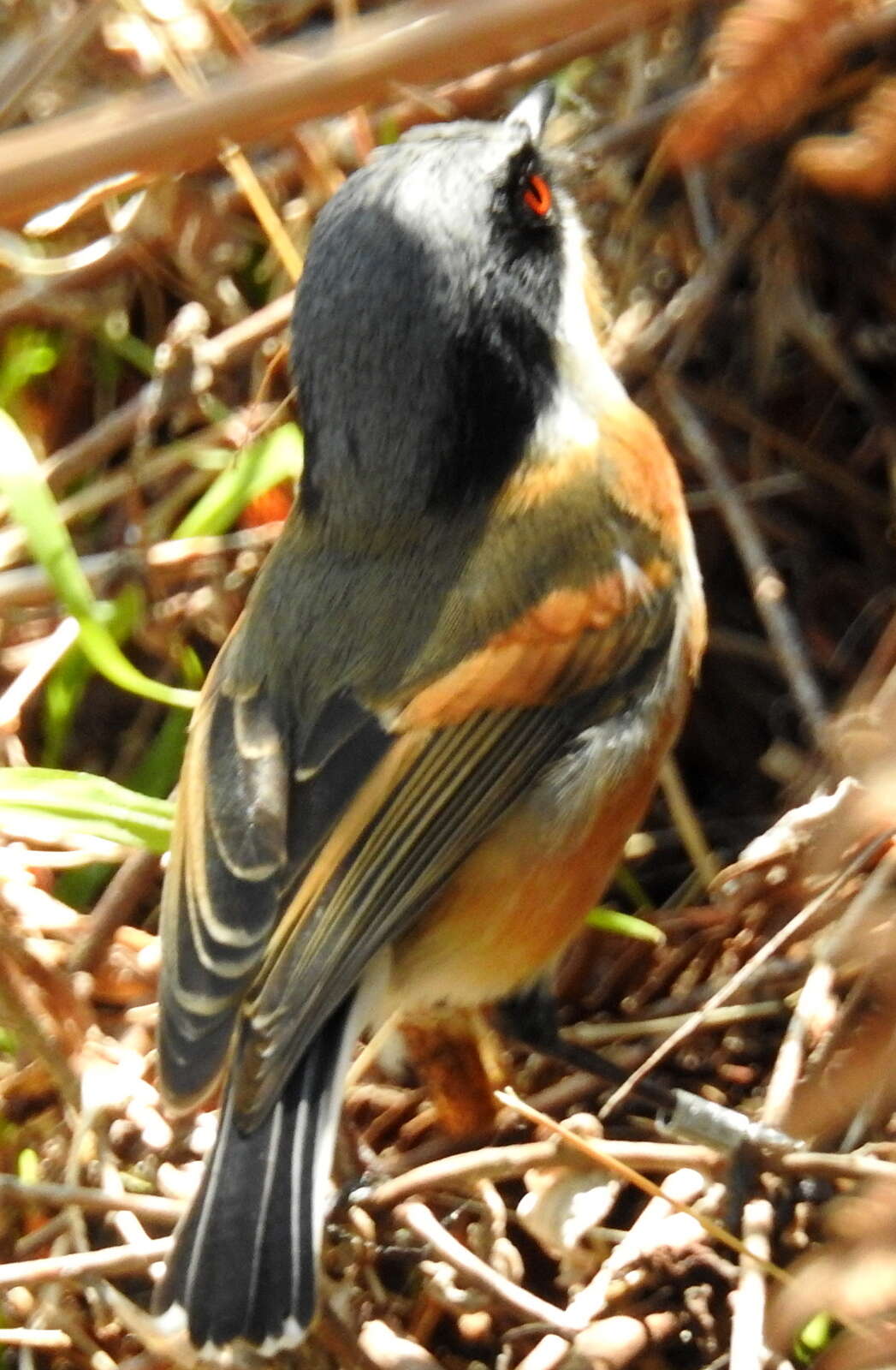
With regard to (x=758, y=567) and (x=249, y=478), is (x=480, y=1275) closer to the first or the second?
(x=758, y=567)

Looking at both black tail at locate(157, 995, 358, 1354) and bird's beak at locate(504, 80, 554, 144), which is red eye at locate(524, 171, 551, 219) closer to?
bird's beak at locate(504, 80, 554, 144)

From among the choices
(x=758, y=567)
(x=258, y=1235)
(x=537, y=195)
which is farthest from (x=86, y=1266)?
(x=537, y=195)

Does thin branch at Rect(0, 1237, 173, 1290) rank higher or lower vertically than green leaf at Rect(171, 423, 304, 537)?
lower

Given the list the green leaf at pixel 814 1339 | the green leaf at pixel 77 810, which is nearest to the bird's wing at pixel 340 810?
the green leaf at pixel 77 810

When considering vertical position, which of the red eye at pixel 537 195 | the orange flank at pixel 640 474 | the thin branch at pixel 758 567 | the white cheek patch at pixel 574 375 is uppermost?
the red eye at pixel 537 195

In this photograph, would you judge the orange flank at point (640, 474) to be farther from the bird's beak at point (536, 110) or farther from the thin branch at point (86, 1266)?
the thin branch at point (86, 1266)

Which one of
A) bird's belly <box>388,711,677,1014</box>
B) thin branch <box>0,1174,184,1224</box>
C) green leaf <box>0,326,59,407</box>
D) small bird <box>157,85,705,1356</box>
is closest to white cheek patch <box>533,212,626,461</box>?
small bird <box>157,85,705,1356</box>

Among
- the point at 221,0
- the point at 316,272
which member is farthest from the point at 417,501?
the point at 221,0

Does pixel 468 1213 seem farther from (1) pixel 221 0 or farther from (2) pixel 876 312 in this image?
(1) pixel 221 0

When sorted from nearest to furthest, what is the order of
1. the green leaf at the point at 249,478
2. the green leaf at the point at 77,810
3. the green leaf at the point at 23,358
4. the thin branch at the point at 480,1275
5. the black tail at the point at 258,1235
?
the black tail at the point at 258,1235 → the thin branch at the point at 480,1275 → the green leaf at the point at 77,810 → the green leaf at the point at 249,478 → the green leaf at the point at 23,358
